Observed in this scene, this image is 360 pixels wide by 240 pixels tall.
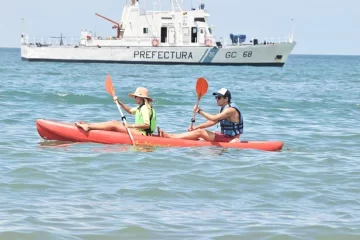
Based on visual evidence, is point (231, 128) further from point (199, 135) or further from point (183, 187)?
point (183, 187)

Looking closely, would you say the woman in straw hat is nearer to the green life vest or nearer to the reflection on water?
the green life vest

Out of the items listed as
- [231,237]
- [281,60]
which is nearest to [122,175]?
[231,237]

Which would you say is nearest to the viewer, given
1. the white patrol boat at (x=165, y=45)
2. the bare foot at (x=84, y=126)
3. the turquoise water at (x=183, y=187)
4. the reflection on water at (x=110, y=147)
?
the turquoise water at (x=183, y=187)

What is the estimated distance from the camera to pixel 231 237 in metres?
6.89

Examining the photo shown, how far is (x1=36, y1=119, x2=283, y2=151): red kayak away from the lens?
38.0 feet

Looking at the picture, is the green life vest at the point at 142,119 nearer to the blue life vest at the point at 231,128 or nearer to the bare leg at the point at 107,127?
the bare leg at the point at 107,127

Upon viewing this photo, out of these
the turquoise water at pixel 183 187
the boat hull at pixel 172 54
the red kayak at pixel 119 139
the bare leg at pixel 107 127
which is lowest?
the boat hull at pixel 172 54

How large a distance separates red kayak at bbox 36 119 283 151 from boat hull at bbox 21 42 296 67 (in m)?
35.9

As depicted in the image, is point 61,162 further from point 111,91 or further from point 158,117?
point 158,117

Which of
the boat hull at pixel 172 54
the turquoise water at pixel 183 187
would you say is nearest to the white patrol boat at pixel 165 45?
the boat hull at pixel 172 54

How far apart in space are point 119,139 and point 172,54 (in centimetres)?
3702

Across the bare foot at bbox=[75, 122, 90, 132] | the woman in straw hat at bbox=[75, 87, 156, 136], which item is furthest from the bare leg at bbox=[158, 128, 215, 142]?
the bare foot at bbox=[75, 122, 90, 132]

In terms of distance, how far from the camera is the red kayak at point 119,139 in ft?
38.0

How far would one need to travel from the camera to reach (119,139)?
38.3 ft
